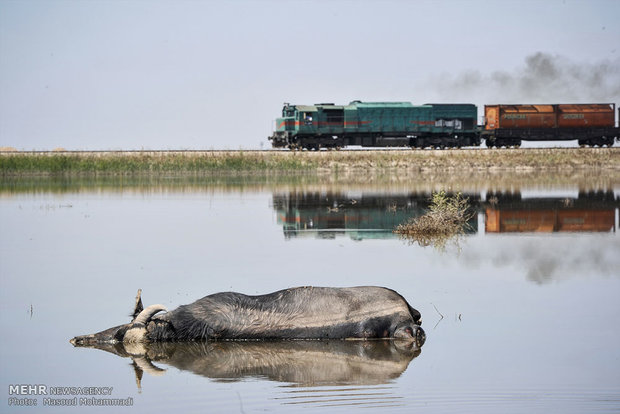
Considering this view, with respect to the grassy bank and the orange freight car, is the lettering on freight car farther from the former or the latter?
the orange freight car

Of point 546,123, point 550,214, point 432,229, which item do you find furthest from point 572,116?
point 432,229

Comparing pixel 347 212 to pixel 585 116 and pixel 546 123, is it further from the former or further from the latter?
pixel 585 116

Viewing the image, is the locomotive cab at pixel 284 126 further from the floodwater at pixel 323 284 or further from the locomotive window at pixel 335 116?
the floodwater at pixel 323 284

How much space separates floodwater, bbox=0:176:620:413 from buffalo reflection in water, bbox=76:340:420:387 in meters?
0.04

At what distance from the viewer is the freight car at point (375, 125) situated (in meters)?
67.4

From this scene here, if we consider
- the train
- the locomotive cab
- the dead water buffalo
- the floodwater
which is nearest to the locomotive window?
the train

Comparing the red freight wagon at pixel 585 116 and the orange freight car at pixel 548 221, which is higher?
the red freight wagon at pixel 585 116

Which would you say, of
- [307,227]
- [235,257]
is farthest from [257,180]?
[235,257]

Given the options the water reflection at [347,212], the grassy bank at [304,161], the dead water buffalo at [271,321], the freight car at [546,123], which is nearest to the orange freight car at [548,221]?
the water reflection at [347,212]

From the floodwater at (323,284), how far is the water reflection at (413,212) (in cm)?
14

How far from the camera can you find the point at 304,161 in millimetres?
65688

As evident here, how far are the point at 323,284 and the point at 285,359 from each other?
4.65 metres

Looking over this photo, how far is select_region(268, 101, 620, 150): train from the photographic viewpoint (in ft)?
223

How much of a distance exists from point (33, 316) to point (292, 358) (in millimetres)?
4802
